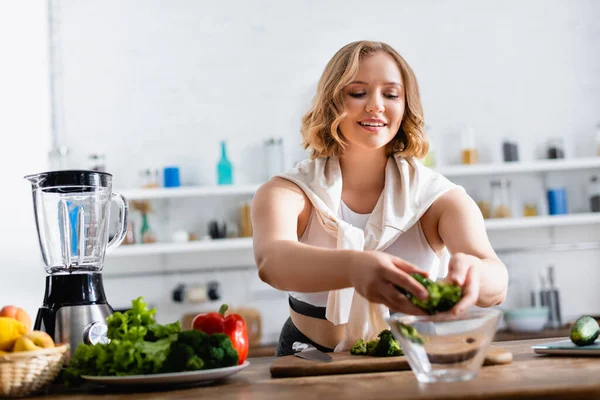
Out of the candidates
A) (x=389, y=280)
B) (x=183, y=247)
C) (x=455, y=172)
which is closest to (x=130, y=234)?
(x=183, y=247)

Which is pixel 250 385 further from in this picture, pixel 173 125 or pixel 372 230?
pixel 173 125

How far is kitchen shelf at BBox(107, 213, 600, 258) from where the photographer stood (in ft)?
13.5

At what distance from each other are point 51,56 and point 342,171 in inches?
124

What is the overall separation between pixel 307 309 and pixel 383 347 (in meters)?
0.46

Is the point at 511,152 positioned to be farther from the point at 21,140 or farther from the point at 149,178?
the point at 21,140

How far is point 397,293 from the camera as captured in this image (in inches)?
45.0

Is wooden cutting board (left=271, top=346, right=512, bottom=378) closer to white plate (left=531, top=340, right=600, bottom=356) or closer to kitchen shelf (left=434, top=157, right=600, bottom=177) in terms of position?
white plate (left=531, top=340, right=600, bottom=356)

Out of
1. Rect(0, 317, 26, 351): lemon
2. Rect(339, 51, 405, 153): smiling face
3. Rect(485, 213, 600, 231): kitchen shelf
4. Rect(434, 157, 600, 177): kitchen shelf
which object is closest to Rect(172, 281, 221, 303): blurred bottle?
A: Rect(434, 157, 600, 177): kitchen shelf

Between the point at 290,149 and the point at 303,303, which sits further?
the point at 290,149

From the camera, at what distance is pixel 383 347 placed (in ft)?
4.59

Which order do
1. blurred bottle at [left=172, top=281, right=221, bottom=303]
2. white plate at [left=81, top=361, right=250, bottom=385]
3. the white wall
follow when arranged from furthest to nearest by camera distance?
blurred bottle at [left=172, top=281, right=221, bottom=303], the white wall, white plate at [left=81, top=361, right=250, bottom=385]

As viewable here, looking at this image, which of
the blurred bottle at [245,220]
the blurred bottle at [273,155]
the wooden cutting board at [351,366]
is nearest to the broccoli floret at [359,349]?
the wooden cutting board at [351,366]

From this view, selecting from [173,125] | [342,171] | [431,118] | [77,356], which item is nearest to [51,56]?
[173,125]

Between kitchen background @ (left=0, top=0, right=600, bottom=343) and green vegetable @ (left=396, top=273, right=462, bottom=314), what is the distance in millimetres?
3207
